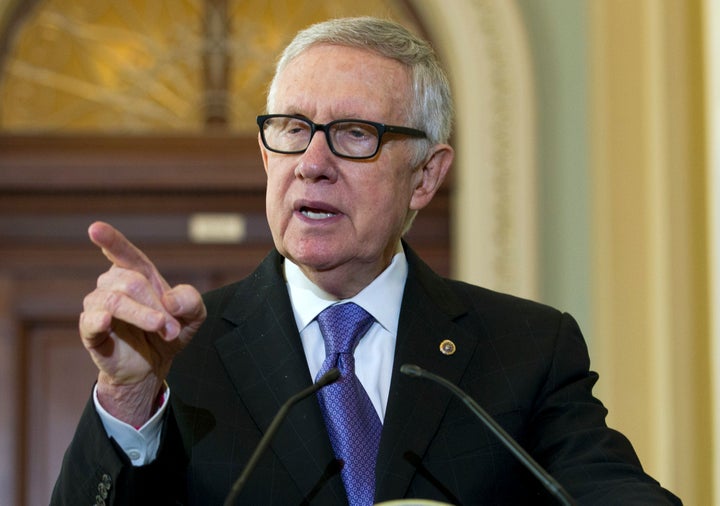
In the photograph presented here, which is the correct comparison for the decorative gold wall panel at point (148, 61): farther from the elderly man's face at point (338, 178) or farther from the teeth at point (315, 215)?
the teeth at point (315, 215)

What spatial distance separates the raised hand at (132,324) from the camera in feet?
5.03

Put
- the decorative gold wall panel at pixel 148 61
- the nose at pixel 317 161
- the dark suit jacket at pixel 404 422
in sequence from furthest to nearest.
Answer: the decorative gold wall panel at pixel 148 61
the nose at pixel 317 161
the dark suit jacket at pixel 404 422

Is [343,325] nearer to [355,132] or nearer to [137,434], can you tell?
[355,132]

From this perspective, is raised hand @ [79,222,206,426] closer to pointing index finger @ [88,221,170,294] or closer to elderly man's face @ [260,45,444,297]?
pointing index finger @ [88,221,170,294]

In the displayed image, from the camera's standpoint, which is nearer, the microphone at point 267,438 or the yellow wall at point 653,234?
the microphone at point 267,438

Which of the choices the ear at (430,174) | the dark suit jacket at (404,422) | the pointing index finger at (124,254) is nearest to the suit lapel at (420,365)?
the dark suit jacket at (404,422)

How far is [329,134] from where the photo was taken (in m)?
2.00

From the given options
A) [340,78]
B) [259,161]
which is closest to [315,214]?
[340,78]

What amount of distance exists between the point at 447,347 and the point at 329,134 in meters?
0.42

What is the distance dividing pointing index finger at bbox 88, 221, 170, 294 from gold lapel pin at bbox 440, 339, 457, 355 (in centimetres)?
60

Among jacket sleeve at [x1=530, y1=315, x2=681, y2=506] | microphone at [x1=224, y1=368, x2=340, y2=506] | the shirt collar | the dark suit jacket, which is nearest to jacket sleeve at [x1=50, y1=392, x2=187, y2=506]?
the dark suit jacket

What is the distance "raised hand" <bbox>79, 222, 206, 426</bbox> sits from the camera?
1.53 meters

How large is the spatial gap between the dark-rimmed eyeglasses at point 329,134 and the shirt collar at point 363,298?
234 mm

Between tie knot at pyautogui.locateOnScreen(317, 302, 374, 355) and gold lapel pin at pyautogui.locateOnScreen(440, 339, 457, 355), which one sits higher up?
tie knot at pyautogui.locateOnScreen(317, 302, 374, 355)
